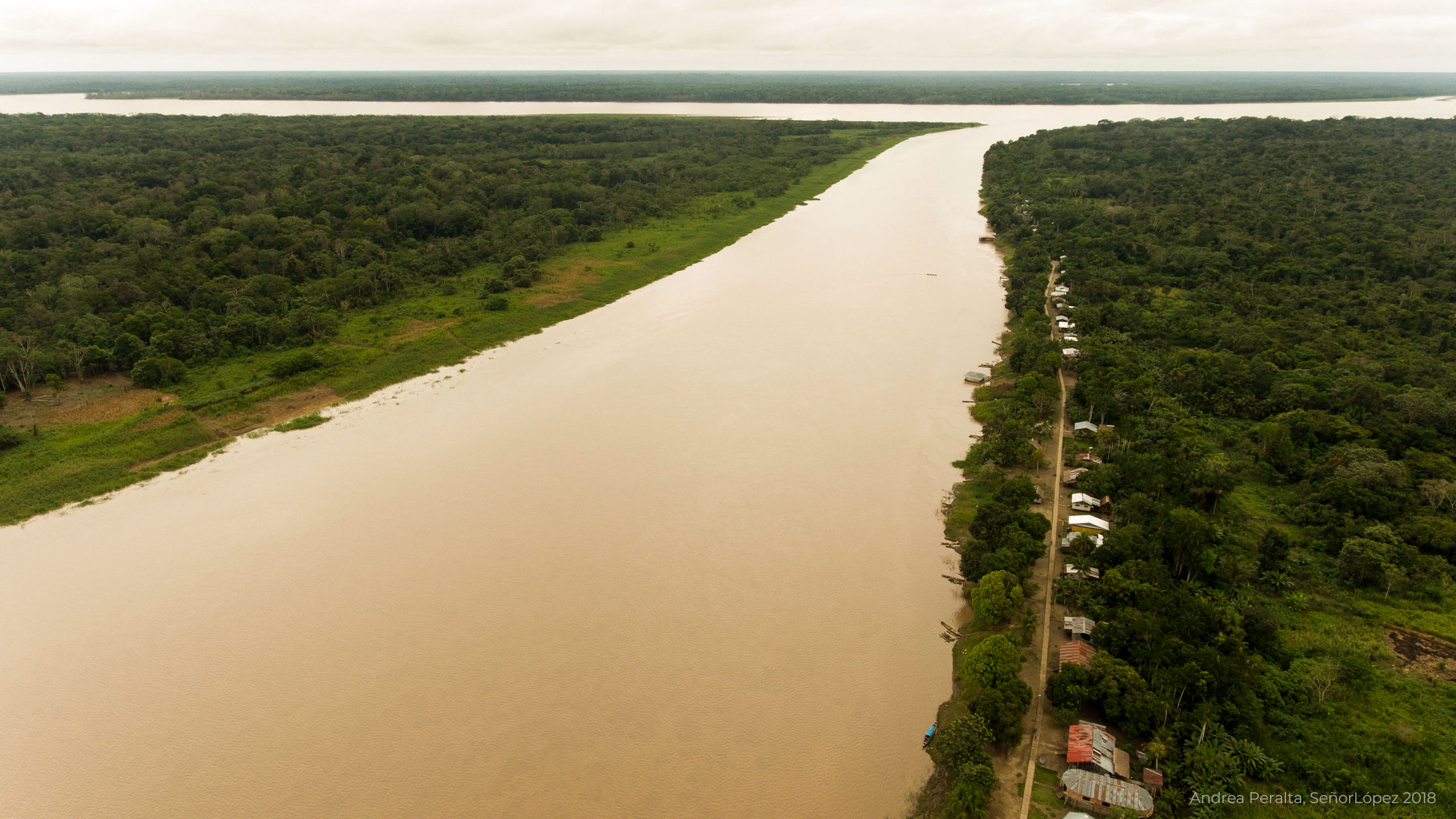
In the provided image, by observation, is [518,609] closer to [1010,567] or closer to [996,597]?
[996,597]

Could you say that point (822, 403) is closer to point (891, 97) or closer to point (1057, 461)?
point (1057, 461)

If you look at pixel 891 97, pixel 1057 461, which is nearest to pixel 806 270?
pixel 1057 461

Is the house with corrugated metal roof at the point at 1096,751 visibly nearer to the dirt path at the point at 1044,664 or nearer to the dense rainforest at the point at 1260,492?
the dense rainforest at the point at 1260,492

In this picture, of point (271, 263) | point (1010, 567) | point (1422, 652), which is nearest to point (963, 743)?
point (1010, 567)

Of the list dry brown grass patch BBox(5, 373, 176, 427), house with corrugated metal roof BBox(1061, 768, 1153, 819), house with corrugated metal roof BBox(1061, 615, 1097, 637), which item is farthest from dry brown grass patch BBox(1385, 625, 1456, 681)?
dry brown grass patch BBox(5, 373, 176, 427)

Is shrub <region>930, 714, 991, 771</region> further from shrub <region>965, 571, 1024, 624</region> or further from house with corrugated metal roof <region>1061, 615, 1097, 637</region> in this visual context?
house with corrugated metal roof <region>1061, 615, 1097, 637</region>
